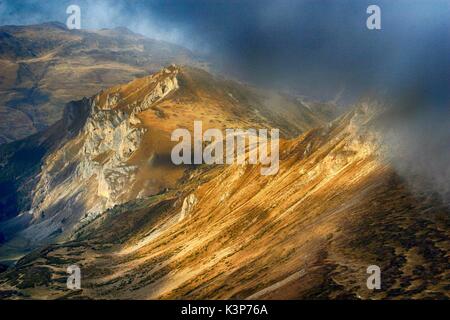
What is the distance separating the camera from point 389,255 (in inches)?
1848

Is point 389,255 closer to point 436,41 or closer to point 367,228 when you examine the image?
point 367,228

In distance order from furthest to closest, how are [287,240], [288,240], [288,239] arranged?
[288,239]
[287,240]
[288,240]

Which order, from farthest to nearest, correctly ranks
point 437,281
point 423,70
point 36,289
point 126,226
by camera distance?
point 126,226, point 36,289, point 423,70, point 437,281

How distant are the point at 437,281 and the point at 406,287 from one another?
2068mm

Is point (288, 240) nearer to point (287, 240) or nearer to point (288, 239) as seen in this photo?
point (287, 240)

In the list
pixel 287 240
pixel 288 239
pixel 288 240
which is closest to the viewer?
pixel 288 240

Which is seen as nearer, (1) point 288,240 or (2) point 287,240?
(1) point 288,240

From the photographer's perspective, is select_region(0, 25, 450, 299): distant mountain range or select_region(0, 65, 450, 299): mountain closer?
select_region(0, 25, 450, 299): distant mountain range

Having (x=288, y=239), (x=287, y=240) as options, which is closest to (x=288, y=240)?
(x=287, y=240)

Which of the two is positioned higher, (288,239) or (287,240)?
(288,239)

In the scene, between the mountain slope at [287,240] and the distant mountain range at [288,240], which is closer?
the distant mountain range at [288,240]

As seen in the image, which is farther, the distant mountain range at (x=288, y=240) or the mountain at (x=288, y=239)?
the mountain at (x=288, y=239)
